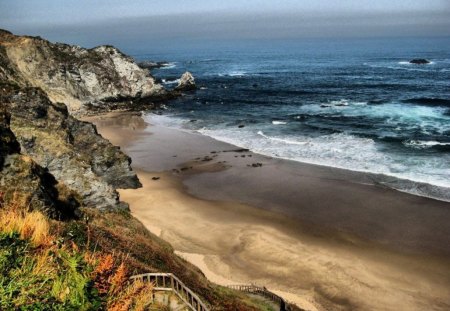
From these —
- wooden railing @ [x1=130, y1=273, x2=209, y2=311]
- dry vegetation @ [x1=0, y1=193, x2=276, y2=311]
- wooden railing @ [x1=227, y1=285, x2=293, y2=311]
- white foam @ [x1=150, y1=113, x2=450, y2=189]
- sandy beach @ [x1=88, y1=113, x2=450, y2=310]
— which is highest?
dry vegetation @ [x1=0, y1=193, x2=276, y2=311]

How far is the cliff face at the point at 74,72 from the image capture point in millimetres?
66062

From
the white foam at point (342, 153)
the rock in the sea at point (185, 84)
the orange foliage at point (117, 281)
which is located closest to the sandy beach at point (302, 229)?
the white foam at point (342, 153)

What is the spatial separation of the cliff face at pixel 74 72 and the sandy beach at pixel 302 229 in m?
35.7

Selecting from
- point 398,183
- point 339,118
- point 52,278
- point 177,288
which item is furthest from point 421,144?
point 52,278

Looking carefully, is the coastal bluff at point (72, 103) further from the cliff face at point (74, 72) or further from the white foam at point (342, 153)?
the white foam at point (342, 153)

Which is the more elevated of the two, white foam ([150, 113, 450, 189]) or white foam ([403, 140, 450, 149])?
white foam ([403, 140, 450, 149])

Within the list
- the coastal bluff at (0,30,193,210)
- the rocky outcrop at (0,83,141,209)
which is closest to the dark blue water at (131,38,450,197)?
the coastal bluff at (0,30,193,210)

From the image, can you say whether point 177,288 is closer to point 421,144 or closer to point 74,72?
point 421,144

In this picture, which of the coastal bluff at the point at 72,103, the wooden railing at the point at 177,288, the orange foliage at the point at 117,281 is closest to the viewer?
the orange foliage at the point at 117,281

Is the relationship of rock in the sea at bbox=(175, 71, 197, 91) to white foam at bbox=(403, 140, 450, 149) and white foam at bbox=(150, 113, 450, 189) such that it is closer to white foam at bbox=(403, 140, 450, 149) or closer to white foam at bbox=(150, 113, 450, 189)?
white foam at bbox=(150, 113, 450, 189)

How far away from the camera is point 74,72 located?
73062 mm

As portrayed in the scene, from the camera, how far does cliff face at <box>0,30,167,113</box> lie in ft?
217

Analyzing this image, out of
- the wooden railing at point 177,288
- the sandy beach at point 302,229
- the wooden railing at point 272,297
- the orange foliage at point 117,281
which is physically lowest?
the sandy beach at point 302,229

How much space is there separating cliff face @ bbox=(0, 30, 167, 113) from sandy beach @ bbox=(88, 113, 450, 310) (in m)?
35.7
